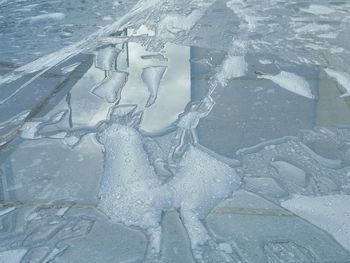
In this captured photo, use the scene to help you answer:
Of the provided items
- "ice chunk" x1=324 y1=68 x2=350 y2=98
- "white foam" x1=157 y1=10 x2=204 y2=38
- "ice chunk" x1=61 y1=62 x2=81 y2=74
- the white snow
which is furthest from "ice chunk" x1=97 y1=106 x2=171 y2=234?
the white snow

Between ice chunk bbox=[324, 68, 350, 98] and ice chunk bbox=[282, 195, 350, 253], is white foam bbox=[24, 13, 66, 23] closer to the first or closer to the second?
ice chunk bbox=[324, 68, 350, 98]

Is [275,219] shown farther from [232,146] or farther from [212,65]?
[212,65]

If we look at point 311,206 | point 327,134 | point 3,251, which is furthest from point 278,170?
point 3,251

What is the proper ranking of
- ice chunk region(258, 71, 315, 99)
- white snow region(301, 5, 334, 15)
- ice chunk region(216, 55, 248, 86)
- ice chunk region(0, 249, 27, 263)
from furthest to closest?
1. white snow region(301, 5, 334, 15)
2. ice chunk region(216, 55, 248, 86)
3. ice chunk region(258, 71, 315, 99)
4. ice chunk region(0, 249, 27, 263)

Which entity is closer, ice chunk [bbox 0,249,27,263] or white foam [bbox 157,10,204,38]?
ice chunk [bbox 0,249,27,263]

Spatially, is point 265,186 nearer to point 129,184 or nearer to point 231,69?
point 129,184
